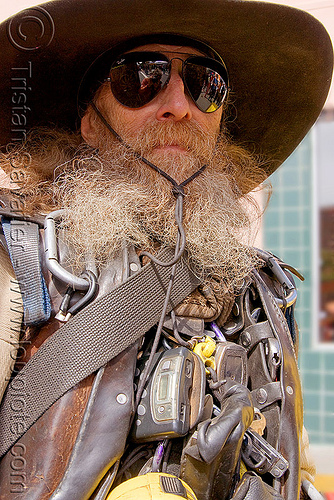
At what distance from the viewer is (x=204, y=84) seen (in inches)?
65.4

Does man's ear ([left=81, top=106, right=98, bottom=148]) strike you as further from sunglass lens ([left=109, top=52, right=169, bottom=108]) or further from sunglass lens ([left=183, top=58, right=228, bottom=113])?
sunglass lens ([left=183, top=58, right=228, bottom=113])

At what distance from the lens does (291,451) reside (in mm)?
1333

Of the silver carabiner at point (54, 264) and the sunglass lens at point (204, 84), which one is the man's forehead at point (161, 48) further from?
the silver carabiner at point (54, 264)

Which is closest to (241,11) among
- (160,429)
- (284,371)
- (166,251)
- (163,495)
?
(166,251)

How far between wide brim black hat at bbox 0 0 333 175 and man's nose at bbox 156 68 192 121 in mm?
186

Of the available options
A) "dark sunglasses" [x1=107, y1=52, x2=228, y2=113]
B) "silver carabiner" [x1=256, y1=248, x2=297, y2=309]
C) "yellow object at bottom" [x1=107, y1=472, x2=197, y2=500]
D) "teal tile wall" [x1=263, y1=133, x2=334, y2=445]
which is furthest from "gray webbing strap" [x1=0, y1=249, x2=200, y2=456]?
"teal tile wall" [x1=263, y1=133, x2=334, y2=445]

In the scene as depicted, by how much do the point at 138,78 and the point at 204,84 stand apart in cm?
25

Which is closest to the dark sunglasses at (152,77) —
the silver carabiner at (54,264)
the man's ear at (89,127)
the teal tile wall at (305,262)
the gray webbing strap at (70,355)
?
the man's ear at (89,127)

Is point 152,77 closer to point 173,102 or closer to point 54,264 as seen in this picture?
point 173,102

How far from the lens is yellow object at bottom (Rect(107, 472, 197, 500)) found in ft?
3.16

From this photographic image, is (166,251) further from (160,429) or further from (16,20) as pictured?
(16,20)

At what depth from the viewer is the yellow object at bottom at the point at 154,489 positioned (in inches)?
37.9

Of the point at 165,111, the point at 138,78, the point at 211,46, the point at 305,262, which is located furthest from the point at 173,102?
the point at 305,262

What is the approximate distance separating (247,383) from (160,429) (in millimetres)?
419
